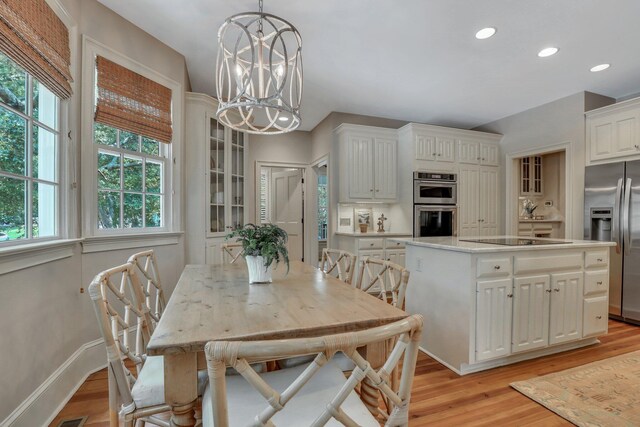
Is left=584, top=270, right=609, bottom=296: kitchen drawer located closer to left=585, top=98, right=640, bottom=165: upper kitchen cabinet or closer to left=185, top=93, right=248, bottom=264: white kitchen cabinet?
left=585, top=98, right=640, bottom=165: upper kitchen cabinet

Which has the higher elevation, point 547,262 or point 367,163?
point 367,163

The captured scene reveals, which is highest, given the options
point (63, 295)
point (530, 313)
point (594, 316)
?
point (63, 295)

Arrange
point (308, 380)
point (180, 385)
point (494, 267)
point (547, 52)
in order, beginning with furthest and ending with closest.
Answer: point (547, 52)
point (494, 267)
point (180, 385)
point (308, 380)

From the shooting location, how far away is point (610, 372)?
7.24 ft

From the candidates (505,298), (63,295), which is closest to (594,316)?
(505,298)

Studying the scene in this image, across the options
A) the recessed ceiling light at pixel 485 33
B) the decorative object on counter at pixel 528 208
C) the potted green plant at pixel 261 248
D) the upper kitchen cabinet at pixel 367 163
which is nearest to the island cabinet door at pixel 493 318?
the potted green plant at pixel 261 248

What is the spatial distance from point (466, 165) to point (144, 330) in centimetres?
462

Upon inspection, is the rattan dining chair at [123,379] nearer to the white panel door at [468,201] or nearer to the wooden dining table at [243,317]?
the wooden dining table at [243,317]

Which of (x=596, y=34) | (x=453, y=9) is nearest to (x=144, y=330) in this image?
(x=453, y=9)

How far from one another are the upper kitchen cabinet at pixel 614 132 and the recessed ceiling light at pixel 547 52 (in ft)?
4.05

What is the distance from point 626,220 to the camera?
3.26m

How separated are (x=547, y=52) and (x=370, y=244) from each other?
2741 millimetres

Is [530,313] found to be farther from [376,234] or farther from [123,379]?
[123,379]

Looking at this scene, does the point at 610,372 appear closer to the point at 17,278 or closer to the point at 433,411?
the point at 433,411
